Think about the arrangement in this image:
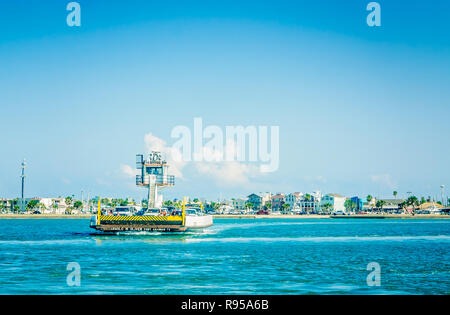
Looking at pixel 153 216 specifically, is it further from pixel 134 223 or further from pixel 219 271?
pixel 219 271

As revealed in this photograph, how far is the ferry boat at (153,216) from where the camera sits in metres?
73.2

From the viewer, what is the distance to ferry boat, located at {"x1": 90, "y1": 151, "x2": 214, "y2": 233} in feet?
240

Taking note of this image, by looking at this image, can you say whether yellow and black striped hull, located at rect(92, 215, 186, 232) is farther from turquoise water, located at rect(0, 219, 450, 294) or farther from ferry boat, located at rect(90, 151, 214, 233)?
turquoise water, located at rect(0, 219, 450, 294)

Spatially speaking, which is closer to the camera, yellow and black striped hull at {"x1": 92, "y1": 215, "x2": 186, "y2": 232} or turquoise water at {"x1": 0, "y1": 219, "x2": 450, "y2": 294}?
turquoise water at {"x1": 0, "y1": 219, "x2": 450, "y2": 294}

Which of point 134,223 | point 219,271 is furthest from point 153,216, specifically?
point 219,271

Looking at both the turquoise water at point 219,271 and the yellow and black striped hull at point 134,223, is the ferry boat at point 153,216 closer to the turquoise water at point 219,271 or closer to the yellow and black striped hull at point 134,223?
the yellow and black striped hull at point 134,223

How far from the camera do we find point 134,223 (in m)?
73.4

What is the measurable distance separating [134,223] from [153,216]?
286 cm

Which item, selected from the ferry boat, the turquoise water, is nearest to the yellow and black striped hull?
the ferry boat

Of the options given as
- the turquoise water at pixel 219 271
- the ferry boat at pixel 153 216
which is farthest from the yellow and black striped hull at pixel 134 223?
the turquoise water at pixel 219 271

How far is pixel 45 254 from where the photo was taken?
1890 inches

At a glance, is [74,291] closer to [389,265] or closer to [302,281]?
[302,281]

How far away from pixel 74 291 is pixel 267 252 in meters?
27.6

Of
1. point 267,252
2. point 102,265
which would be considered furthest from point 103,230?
point 102,265
